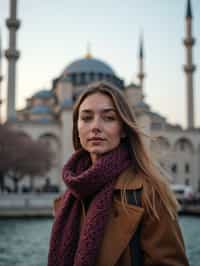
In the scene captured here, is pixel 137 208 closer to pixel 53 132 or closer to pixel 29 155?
pixel 29 155

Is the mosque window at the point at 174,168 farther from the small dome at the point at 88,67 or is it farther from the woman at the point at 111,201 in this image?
the woman at the point at 111,201

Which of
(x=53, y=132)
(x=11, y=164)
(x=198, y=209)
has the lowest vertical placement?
(x=198, y=209)

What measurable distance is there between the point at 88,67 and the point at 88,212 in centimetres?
4639

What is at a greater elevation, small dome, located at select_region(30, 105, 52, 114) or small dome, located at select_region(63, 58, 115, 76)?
small dome, located at select_region(63, 58, 115, 76)

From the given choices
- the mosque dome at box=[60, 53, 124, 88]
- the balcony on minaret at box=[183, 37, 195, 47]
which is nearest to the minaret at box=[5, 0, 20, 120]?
the mosque dome at box=[60, 53, 124, 88]

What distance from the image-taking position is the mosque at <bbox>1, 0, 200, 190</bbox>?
36719 millimetres

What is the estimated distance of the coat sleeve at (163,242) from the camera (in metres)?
1.61

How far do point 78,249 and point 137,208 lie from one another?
0.29 m

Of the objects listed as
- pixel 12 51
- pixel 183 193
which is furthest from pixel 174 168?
pixel 12 51

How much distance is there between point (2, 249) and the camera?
10.8 m

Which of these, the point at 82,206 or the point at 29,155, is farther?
the point at 29,155

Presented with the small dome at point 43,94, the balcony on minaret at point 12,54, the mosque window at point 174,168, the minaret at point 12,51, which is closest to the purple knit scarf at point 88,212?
the minaret at point 12,51

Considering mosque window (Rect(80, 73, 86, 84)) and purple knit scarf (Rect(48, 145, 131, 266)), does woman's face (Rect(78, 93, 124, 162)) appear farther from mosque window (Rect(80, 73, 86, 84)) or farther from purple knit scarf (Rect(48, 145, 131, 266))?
mosque window (Rect(80, 73, 86, 84))

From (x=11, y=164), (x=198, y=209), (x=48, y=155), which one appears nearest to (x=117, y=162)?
(x=198, y=209)
